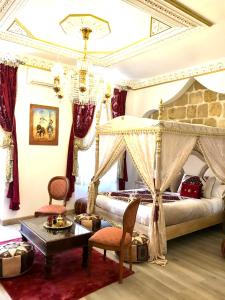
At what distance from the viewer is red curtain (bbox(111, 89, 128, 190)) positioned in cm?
657

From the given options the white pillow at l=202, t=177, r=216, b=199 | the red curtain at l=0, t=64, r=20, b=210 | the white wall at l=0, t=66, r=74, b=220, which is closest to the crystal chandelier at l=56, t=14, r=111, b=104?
the red curtain at l=0, t=64, r=20, b=210

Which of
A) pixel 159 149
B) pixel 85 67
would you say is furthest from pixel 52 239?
pixel 85 67

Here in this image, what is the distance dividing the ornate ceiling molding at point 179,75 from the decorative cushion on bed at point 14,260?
4.39 metres

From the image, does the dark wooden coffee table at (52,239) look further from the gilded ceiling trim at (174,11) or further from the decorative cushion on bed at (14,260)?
the gilded ceiling trim at (174,11)

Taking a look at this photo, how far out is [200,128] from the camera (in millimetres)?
4324

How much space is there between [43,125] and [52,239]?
289cm

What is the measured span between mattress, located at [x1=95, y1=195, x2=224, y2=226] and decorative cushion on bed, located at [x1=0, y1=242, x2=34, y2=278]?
5.52ft

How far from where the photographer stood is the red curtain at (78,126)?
19.2 ft

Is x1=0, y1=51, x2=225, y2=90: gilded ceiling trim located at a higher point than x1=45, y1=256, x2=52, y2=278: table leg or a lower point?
higher

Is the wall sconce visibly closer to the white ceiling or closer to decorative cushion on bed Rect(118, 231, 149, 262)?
the white ceiling

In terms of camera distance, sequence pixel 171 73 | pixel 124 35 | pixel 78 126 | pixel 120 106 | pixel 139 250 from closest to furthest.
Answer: pixel 139 250 → pixel 124 35 → pixel 171 73 → pixel 78 126 → pixel 120 106

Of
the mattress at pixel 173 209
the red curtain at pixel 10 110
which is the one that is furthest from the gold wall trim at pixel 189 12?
the red curtain at pixel 10 110

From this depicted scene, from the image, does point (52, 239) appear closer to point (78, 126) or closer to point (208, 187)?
point (78, 126)

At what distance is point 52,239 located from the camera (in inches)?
126
